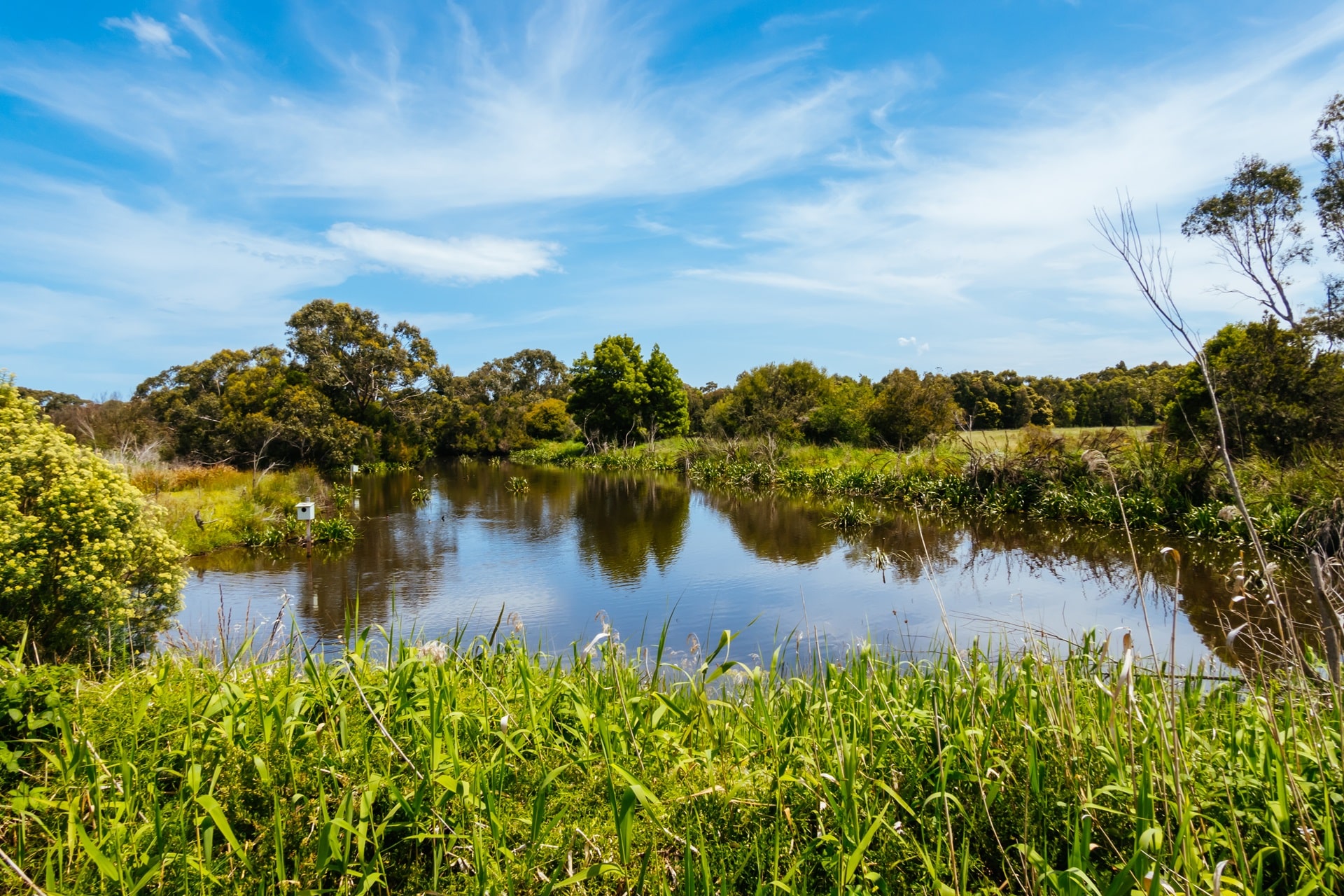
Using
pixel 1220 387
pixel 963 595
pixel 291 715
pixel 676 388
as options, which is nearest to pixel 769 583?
pixel 963 595

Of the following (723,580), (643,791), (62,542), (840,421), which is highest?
(840,421)

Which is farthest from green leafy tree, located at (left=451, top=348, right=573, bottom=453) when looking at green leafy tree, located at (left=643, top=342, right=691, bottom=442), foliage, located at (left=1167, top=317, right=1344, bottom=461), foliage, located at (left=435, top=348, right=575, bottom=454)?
foliage, located at (left=1167, top=317, right=1344, bottom=461)

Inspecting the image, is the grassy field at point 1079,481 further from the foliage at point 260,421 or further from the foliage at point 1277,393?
the foliage at point 260,421

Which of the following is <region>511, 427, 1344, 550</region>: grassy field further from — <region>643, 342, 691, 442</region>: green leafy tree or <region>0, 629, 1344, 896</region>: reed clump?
<region>643, 342, 691, 442</region>: green leafy tree

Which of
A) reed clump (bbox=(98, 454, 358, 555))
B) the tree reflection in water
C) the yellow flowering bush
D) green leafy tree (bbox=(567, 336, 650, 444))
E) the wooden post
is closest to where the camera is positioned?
the wooden post

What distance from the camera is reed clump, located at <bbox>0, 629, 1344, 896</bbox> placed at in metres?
1.59

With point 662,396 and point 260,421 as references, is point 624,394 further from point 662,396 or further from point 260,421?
point 260,421

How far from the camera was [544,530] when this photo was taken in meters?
13.4

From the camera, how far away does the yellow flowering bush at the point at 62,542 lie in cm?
346

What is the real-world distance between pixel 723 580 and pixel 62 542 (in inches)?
263

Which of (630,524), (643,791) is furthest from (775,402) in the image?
(643,791)

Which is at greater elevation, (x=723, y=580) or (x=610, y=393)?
(x=610, y=393)

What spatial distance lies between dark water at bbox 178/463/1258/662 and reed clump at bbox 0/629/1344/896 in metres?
1.23

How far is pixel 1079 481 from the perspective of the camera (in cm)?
1334
